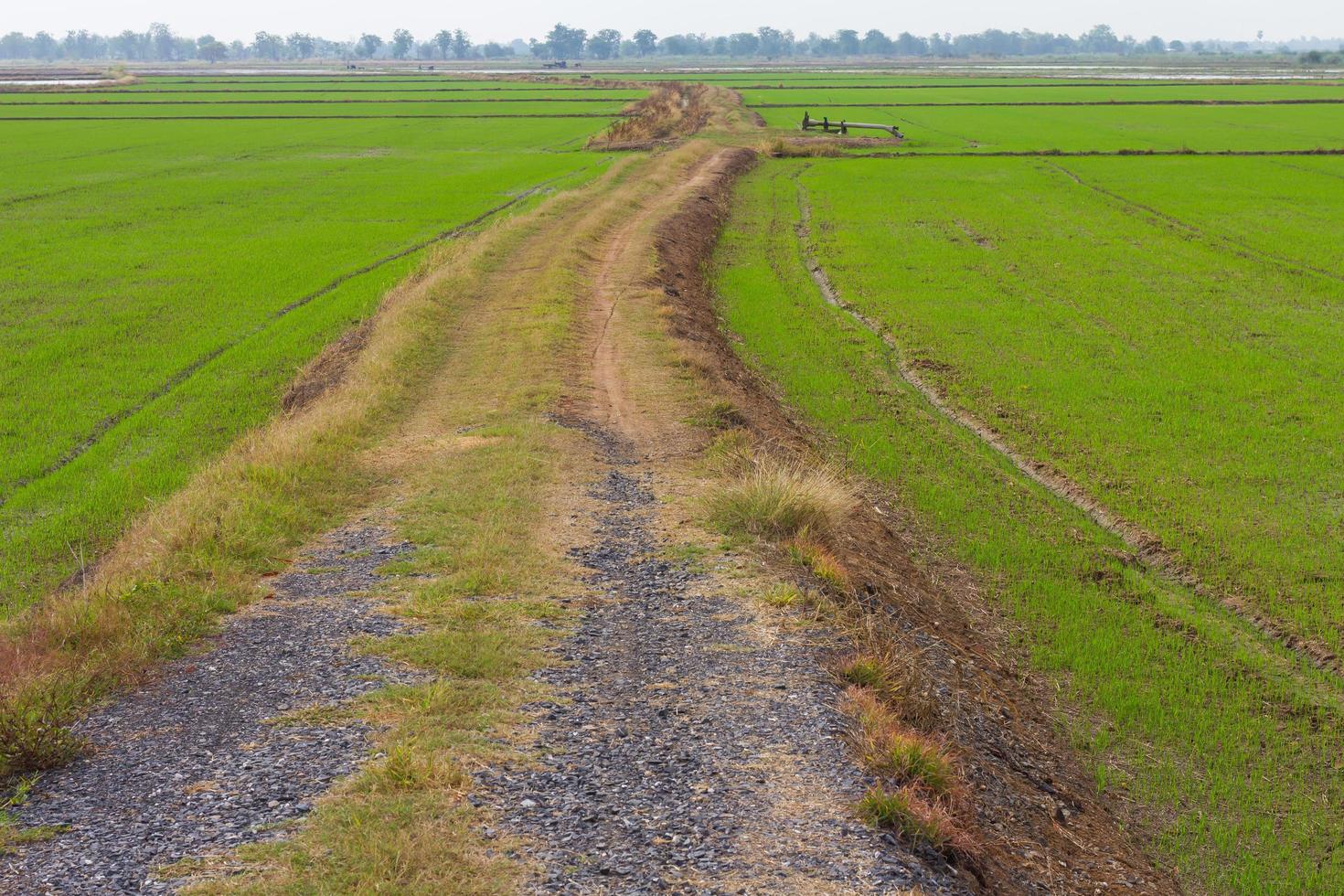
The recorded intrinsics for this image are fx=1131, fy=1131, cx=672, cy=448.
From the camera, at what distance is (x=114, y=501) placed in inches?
512

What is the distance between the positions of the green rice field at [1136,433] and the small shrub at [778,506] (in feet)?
6.38

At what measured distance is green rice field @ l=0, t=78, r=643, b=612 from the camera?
14000mm

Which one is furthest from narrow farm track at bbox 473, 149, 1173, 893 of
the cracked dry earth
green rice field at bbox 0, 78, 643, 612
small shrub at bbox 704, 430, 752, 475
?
green rice field at bbox 0, 78, 643, 612

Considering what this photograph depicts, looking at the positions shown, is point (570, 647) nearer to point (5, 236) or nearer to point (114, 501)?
point (114, 501)

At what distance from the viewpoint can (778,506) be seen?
11.1m

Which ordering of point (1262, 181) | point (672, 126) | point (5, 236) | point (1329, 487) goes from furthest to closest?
point (672, 126) < point (1262, 181) < point (5, 236) < point (1329, 487)

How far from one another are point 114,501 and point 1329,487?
14231 millimetres

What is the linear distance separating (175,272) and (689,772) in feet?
74.7

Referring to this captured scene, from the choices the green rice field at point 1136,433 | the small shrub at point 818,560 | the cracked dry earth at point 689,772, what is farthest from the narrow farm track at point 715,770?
the green rice field at point 1136,433

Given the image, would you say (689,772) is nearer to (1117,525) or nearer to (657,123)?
(1117,525)

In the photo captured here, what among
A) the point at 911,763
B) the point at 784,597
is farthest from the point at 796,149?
the point at 911,763

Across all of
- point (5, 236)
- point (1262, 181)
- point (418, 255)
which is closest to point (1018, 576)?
point (418, 255)

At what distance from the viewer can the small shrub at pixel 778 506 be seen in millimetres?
11078

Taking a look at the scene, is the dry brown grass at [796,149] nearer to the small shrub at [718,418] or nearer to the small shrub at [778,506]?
the small shrub at [718,418]
